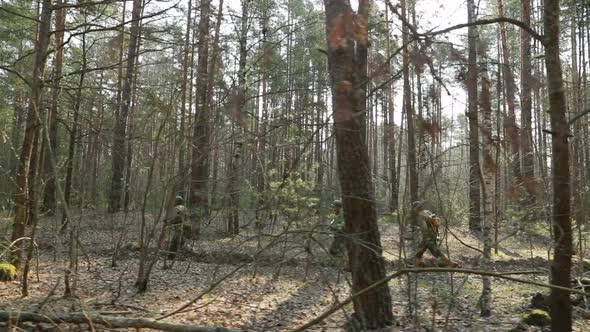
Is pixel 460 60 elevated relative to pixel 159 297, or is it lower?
elevated

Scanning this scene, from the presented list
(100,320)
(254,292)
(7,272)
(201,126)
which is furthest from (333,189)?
(7,272)

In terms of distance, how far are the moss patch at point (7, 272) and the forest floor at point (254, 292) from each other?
11cm

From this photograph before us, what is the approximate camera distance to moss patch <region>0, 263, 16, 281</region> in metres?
7.01

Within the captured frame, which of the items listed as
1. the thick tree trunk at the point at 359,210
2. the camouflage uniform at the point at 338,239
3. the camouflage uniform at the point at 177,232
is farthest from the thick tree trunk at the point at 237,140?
the camouflage uniform at the point at 338,239

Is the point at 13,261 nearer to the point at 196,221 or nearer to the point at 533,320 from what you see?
the point at 196,221

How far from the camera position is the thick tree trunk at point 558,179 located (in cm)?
377

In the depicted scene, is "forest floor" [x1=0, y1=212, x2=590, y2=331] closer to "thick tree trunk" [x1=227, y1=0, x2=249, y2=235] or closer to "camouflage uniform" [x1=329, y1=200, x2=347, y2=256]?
"camouflage uniform" [x1=329, y1=200, x2=347, y2=256]

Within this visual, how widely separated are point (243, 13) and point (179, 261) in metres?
6.70

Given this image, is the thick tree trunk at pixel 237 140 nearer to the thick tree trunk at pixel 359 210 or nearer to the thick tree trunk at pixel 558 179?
the thick tree trunk at pixel 359 210

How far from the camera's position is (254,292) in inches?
295

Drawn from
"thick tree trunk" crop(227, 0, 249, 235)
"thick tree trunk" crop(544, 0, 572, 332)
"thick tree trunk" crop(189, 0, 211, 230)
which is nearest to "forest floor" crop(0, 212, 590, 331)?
"thick tree trunk" crop(227, 0, 249, 235)

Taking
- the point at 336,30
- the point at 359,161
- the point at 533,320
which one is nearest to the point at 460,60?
the point at 336,30

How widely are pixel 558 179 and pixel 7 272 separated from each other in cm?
744

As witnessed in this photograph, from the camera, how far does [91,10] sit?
23.8ft
